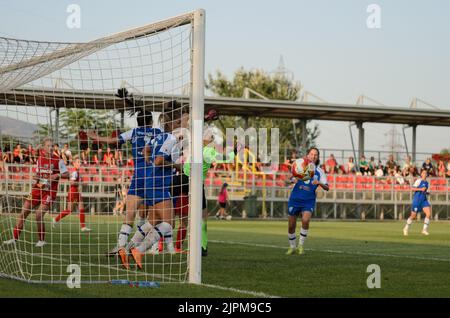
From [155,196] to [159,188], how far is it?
129mm

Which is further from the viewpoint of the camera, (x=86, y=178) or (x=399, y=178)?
(x=399, y=178)

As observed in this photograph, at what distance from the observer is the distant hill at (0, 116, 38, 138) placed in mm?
12102

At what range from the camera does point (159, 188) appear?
39.9 feet

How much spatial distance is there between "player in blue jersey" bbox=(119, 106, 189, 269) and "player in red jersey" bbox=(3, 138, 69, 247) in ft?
12.7

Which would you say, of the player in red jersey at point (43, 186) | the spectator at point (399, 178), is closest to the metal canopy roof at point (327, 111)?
the spectator at point (399, 178)

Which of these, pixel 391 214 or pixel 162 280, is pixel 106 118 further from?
pixel 391 214

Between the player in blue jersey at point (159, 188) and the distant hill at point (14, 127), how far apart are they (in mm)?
1991

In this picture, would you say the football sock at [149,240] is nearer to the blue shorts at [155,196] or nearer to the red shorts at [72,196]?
the blue shorts at [155,196]

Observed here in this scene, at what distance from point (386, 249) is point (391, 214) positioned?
27.4 meters

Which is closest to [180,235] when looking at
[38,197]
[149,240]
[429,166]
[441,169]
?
[149,240]

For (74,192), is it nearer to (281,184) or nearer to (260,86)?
(281,184)

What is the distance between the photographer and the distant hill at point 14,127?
12102 millimetres

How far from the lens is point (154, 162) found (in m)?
11.9
